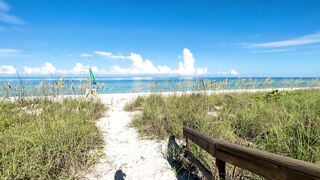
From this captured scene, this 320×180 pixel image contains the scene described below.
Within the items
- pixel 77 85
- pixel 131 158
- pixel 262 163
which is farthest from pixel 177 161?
pixel 77 85

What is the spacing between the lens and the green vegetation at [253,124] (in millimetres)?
3625

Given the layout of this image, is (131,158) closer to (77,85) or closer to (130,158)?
(130,158)

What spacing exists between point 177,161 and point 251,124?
1.85 m

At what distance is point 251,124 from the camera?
562cm

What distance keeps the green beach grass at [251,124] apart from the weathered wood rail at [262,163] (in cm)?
112

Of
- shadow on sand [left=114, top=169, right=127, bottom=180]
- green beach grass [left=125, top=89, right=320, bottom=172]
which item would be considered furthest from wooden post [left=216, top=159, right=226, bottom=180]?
shadow on sand [left=114, top=169, right=127, bottom=180]

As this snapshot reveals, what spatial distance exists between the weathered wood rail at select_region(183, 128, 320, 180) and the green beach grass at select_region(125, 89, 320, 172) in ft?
3.67

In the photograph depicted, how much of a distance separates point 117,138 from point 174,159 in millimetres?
1739

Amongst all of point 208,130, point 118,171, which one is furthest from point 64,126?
point 208,130

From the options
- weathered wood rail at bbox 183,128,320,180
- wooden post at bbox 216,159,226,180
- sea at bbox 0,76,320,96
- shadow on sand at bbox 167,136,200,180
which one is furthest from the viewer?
sea at bbox 0,76,320,96

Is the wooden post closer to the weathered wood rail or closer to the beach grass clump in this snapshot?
the weathered wood rail

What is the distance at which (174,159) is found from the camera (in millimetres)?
4840

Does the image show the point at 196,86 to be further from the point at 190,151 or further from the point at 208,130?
the point at 190,151

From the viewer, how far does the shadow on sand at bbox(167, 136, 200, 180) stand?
13.7 feet
